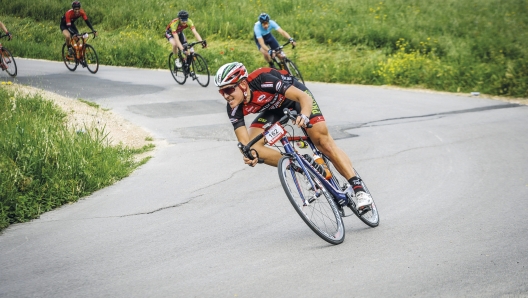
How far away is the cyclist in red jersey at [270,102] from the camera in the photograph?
5668mm

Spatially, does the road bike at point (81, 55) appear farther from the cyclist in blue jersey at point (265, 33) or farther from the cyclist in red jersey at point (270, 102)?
the cyclist in red jersey at point (270, 102)

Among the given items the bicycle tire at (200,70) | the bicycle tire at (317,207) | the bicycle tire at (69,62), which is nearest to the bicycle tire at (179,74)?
the bicycle tire at (200,70)

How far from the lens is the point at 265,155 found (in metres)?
5.91

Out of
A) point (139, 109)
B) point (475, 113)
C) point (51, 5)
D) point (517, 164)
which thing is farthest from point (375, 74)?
point (51, 5)

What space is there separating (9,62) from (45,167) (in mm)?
11721

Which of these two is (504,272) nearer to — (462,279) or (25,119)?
(462,279)

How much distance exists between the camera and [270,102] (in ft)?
19.8

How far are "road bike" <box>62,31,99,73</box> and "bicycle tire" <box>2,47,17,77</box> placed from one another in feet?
6.85

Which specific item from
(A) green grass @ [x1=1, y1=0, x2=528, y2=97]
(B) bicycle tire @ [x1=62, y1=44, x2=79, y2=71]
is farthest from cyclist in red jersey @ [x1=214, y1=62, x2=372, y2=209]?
(B) bicycle tire @ [x1=62, y1=44, x2=79, y2=71]

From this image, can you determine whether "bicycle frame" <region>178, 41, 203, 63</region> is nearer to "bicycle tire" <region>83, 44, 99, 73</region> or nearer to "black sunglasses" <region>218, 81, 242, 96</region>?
"bicycle tire" <region>83, 44, 99, 73</region>

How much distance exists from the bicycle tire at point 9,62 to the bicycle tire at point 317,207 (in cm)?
1498

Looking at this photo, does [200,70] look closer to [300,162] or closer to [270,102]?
[270,102]

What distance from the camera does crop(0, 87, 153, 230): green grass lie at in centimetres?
720

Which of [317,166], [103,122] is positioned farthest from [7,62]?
[317,166]
